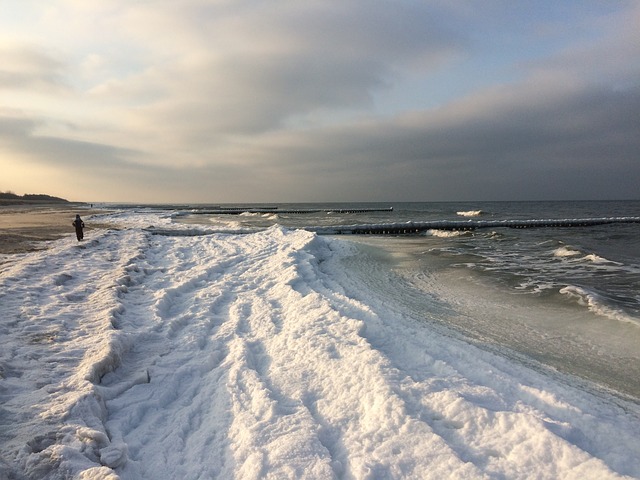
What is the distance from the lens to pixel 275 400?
4.14 meters

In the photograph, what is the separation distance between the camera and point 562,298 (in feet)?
33.1

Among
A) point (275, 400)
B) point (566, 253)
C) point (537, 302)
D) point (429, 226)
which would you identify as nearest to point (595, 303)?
point (537, 302)

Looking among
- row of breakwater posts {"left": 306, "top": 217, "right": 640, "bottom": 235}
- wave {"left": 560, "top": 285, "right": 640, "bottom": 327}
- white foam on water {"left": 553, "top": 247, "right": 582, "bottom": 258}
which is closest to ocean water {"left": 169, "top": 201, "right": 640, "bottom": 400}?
wave {"left": 560, "top": 285, "right": 640, "bottom": 327}

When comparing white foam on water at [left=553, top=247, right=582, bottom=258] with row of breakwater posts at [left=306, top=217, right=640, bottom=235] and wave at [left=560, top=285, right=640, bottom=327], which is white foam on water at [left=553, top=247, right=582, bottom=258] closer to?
wave at [left=560, top=285, right=640, bottom=327]

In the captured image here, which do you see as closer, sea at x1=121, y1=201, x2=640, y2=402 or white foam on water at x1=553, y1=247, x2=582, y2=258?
sea at x1=121, y1=201, x2=640, y2=402

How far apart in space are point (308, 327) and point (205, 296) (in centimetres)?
358

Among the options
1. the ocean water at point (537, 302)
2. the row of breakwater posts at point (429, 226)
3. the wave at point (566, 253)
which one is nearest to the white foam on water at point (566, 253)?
the wave at point (566, 253)

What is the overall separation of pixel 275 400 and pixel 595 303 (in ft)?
29.7

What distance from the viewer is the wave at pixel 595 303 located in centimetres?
819

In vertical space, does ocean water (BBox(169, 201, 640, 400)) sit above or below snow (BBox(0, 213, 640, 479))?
below

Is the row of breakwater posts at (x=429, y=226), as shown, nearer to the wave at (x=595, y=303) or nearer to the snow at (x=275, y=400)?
the wave at (x=595, y=303)

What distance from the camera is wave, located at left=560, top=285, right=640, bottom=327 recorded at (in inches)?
323

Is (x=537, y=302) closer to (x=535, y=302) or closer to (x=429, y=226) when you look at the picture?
(x=535, y=302)

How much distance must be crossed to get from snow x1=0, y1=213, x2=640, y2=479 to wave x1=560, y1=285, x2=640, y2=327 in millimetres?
4545
